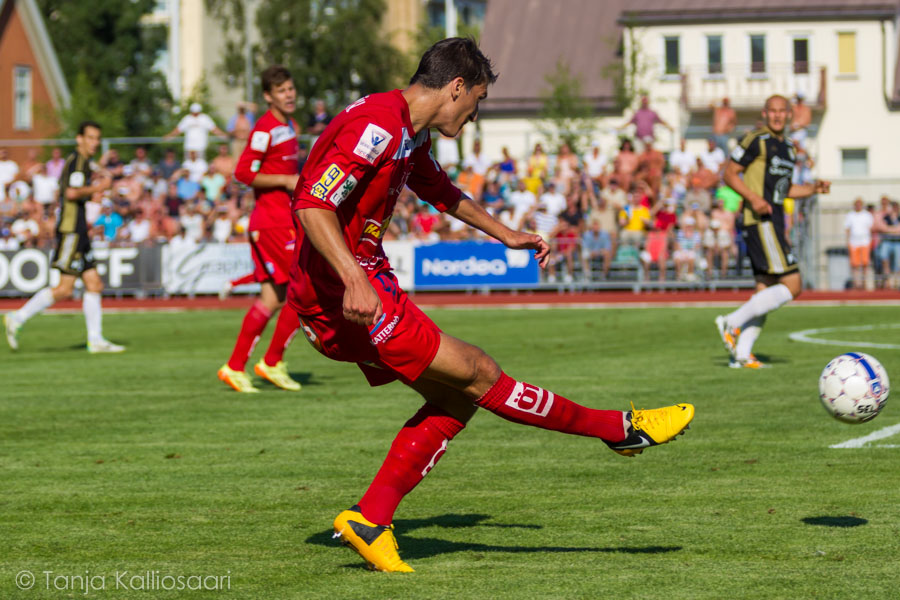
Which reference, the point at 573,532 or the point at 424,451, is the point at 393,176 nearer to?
the point at 424,451

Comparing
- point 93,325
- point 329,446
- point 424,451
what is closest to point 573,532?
point 424,451

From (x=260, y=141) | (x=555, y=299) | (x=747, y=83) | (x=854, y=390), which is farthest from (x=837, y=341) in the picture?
(x=747, y=83)

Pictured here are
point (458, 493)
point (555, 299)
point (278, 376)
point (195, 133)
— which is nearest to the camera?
point (458, 493)

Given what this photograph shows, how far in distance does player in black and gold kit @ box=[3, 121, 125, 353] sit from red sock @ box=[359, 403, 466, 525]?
32.4 ft

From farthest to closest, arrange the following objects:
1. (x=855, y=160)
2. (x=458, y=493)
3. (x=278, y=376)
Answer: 1. (x=855, y=160)
2. (x=278, y=376)
3. (x=458, y=493)

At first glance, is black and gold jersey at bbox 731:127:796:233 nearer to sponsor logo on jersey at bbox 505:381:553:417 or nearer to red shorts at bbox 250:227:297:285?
red shorts at bbox 250:227:297:285

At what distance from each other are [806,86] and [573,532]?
154 ft

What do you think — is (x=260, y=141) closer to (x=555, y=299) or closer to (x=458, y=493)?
(x=458, y=493)

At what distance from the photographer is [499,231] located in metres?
6.17

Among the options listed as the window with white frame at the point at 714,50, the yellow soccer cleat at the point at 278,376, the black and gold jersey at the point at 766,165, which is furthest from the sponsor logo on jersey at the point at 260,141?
the window with white frame at the point at 714,50

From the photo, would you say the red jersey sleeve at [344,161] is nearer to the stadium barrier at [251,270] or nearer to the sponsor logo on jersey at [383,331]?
the sponsor logo on jersey at [383,331]

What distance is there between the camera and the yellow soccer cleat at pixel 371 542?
17.5 feet

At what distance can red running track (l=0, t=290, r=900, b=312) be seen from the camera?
79.8 ft

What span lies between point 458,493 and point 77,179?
31.1 ft
